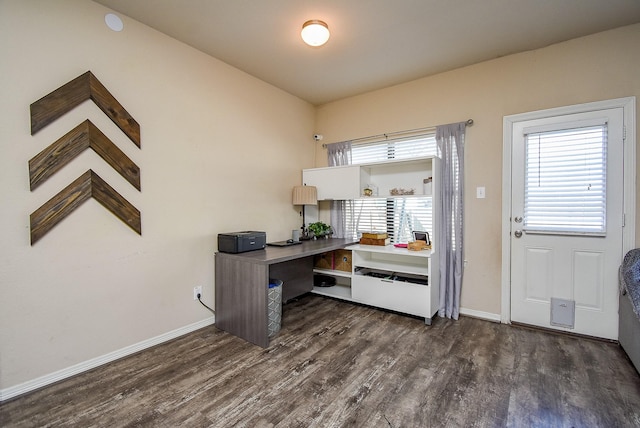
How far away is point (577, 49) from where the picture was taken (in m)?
2.55

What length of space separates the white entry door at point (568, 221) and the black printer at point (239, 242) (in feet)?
8.48

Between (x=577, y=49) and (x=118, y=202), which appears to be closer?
(x=118, y=202)

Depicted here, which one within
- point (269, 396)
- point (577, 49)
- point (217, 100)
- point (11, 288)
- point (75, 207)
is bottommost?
point (269, 396)

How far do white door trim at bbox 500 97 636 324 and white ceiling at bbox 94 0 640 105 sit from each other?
0.64m

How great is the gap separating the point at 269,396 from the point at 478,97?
3.35m

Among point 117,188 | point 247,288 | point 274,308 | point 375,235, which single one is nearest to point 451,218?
point 375,235

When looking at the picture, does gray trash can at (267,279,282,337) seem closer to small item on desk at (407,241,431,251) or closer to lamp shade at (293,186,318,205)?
lamp shade at (293,186,318,205)

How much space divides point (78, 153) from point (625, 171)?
→ 4316 mm

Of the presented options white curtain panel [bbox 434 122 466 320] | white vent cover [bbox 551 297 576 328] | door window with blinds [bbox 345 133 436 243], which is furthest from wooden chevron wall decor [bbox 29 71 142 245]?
white vent cover [bbox 551 297 576 328]

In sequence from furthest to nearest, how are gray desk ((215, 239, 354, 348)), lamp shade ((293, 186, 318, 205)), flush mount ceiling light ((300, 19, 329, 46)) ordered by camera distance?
1. lamp shade ((293, 186, 318, 205))
2. gray desk ((215, 239, 354, 348))
3. flush mount ceiling light ((300, 19, 329, 46))

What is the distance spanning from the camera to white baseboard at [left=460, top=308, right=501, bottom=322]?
2919 millimetres

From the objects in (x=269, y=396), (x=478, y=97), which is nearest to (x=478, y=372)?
(x=269, y=396)

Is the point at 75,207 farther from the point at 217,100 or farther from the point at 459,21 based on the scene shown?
the point at 459,21

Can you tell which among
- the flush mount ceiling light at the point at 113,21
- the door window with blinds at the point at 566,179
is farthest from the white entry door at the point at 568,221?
the flush mount ceiling light at the point at 113,21
